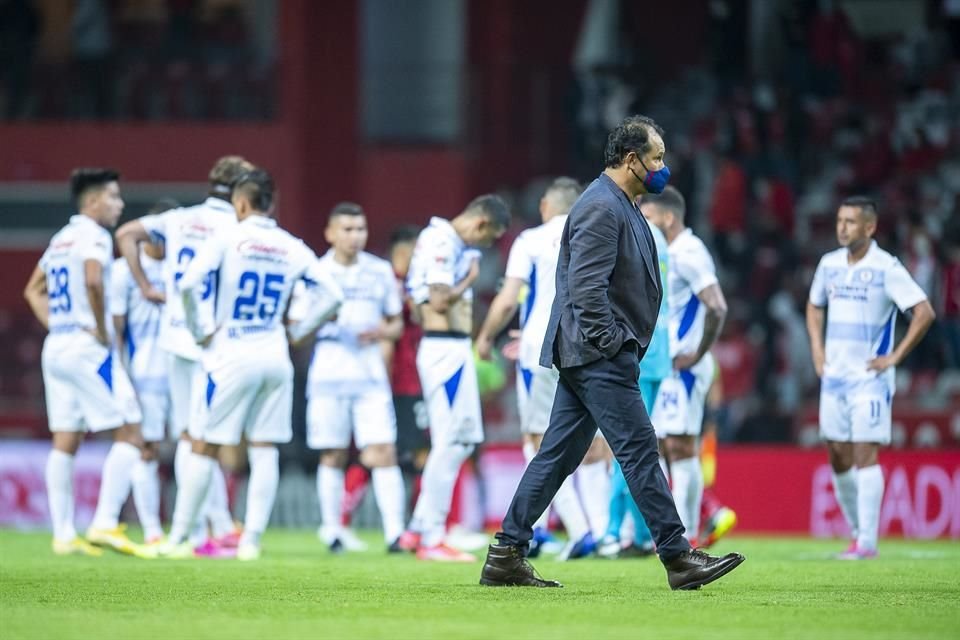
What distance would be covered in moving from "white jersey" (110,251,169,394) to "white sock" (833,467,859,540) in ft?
17.4

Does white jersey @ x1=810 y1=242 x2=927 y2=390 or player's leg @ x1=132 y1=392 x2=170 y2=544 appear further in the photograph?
player's leg @ x1=132 y1=392 x2=170 y2=544

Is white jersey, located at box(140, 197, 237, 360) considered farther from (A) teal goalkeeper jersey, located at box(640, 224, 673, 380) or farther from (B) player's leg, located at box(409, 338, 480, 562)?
(A) teal goalkeeper jersey, located at box(640, 224, 673, 380)

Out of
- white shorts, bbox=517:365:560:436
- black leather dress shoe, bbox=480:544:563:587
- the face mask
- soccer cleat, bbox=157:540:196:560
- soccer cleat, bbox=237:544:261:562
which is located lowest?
soccer cleat, bbox=157:540:196:560

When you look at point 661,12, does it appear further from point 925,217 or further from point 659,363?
point 659,363

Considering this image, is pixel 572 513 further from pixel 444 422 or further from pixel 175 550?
pixel 175 550

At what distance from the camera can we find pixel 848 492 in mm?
12586

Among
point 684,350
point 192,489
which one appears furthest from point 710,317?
point 192,489

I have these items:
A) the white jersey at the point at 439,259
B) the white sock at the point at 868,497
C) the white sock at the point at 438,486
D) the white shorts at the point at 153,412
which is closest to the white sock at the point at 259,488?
the white sock at the point at 438,486

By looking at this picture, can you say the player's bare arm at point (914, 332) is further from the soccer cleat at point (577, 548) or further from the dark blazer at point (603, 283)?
the dark blazer at point (603, 283)

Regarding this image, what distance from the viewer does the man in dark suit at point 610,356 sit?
29.2 ft

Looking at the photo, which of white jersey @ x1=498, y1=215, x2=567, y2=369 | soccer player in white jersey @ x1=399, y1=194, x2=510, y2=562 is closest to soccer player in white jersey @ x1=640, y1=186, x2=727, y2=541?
white jersey @ x1=498, y1=215, x2=567, y2=369

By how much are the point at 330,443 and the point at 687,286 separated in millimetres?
2968

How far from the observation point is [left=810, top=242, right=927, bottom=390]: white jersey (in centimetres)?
1218

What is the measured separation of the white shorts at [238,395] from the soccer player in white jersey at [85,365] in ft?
3.86
